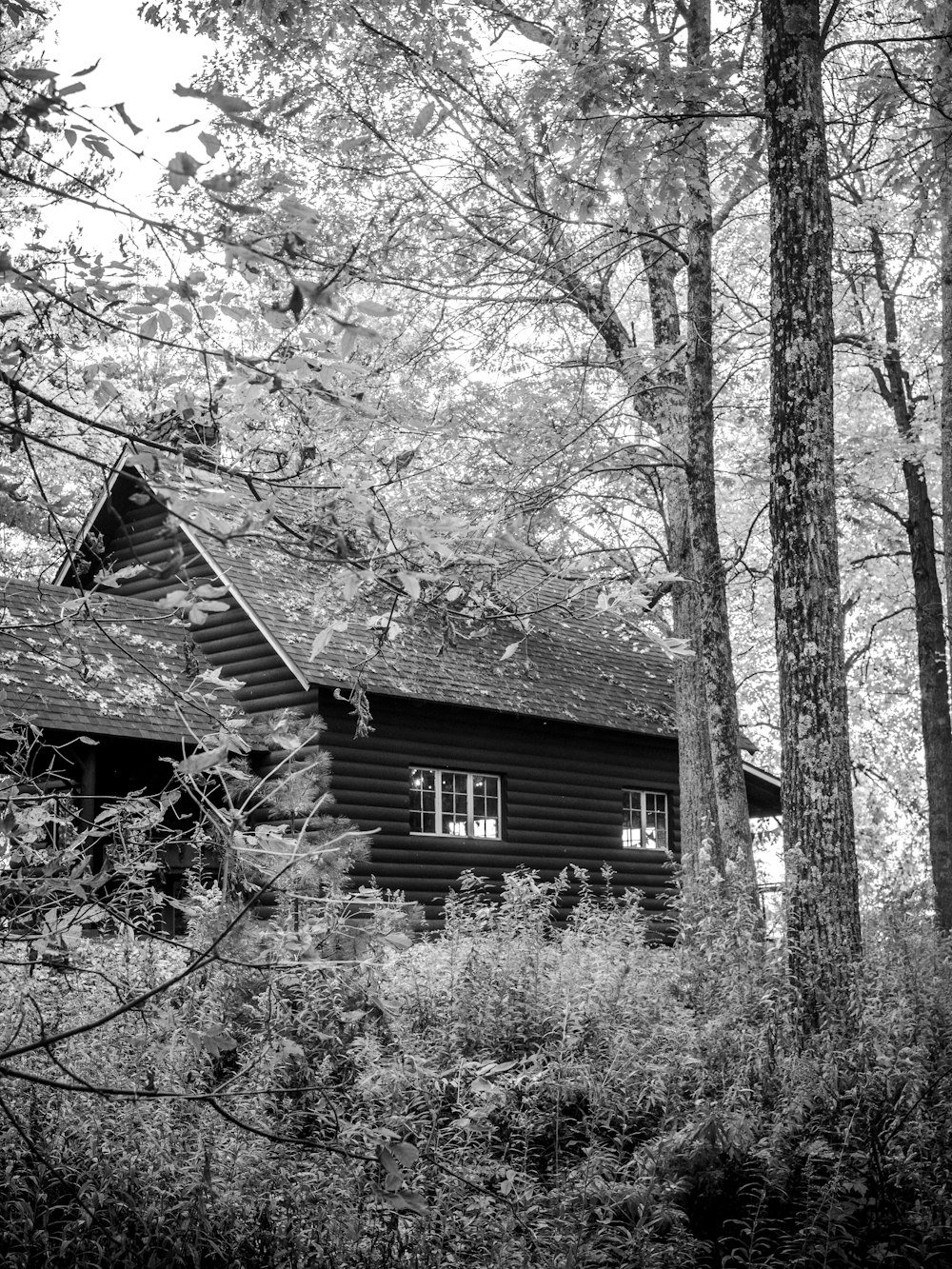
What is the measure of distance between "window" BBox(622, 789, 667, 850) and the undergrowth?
13.3 meters

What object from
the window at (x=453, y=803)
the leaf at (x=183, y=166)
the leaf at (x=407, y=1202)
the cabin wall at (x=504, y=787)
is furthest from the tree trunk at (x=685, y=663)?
the leaf at (x=183, y=166)

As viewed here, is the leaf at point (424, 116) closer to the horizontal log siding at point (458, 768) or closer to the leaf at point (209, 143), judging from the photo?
the leaf at point (209, 143)

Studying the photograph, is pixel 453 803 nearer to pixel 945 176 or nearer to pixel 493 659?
pixel 493 659

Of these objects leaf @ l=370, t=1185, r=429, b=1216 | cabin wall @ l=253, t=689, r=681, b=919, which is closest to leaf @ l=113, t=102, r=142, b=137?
leaf @ l=370, t=1185, r=429, b=1216

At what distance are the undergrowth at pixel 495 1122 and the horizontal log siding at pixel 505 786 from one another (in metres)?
8.90

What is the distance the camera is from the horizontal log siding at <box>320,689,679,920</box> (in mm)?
16391

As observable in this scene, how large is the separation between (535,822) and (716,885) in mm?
11180

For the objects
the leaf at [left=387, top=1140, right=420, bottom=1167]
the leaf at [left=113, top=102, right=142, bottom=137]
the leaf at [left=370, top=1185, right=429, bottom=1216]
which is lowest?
the leaf at [left=370, top=1185, right=429, bottom=1216]

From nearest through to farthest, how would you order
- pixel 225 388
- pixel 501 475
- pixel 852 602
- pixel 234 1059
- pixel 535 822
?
pixel 225 388, pixel 234 1059, pixel 501 475, pixel 535 822, pixel 852 602

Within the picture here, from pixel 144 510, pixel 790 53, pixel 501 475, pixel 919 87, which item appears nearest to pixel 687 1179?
pixel 790 53

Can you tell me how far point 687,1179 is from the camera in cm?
535

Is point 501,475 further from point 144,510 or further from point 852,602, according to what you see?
point 852,602

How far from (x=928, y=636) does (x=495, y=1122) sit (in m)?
12.8

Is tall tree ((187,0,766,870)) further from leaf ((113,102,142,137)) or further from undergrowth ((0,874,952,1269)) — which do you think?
leaf ((113,102,142,137))
